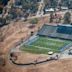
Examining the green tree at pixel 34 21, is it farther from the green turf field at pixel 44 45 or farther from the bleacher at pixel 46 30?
the green turf field at pixel 44 45

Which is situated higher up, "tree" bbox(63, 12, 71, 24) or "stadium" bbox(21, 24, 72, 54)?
"tree" bbox(63, 12, 71, 24)

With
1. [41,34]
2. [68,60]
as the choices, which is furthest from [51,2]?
[68,60]

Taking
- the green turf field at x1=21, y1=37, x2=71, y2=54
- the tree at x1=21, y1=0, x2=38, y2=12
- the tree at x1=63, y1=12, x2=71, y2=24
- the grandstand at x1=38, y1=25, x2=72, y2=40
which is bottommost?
the green turf field at x1=21, y1=37, x2=71, y2=54

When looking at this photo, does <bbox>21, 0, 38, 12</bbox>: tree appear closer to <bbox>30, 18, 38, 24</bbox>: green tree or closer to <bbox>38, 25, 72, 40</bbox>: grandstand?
<bbox>30, 18, 38, 24</bbox>: green tree

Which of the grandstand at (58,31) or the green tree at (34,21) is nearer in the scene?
the grandstand at (58,31)

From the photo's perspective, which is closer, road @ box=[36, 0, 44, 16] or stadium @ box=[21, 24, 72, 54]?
stadium @ box=[21, 24, 72, 54]

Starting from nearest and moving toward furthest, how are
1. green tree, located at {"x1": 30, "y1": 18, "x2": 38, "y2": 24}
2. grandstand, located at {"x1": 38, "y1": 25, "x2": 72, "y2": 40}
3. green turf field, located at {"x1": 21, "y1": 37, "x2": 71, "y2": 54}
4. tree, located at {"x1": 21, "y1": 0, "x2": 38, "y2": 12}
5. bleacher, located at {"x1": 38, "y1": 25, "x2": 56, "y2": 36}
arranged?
1. green turf field, located at {"x1": 21, "y1": 37, "x2": 71, "y2": 54}
2. grandstand, located at {"x1": 38, "y1": 25, "x2": 72, "y2": 40}
3. bleacher, located at {"x1": 38, "y1": 25, "x2": 56, "y2": 36}
4. green tree, located at {"x1": 30, "y1": 18, "x2": 38, "y2": 24}
5. tree, located at {"x1": 21, "y1": 0, "x2": 38, "y2": 12}

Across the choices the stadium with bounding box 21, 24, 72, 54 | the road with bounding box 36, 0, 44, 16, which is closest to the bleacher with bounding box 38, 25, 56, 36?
the stadium with bounding box 21, 24, 72, 54

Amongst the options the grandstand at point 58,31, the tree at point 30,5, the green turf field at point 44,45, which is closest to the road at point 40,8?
the tree at point 30,5
